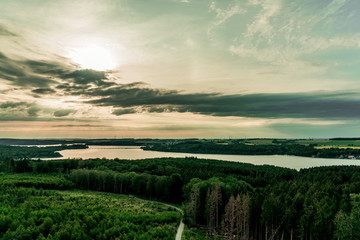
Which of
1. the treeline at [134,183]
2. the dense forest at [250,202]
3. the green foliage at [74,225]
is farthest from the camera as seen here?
the treeline at [134,183]

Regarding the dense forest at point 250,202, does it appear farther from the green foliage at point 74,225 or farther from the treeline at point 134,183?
the green foliage at point 74,225

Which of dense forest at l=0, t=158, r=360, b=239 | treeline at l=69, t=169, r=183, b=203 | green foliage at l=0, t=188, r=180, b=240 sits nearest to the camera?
green foliage at l=0, t=188, r=180, b=240

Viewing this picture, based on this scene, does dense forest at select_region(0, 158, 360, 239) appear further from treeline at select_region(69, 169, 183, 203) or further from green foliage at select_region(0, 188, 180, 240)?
green foliage at select_region(0, 188, 180, 240)

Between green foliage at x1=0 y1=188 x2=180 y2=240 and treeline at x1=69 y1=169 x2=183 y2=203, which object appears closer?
green foliage at x1=0 y1=188 x2=180 y2=240

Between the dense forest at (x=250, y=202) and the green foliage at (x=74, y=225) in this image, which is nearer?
the green foliage at (x=74, y=225)

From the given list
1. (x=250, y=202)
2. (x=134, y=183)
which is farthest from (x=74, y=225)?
(x=134, y=183)

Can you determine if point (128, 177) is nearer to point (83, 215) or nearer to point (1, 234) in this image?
point (83, 215)

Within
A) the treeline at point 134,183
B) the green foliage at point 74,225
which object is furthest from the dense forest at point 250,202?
the green foliage at point 74,225

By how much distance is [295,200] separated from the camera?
140 ft

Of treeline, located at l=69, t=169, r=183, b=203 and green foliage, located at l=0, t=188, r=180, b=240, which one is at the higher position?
green foliage, located at l=0, t=188, r=180, b=240

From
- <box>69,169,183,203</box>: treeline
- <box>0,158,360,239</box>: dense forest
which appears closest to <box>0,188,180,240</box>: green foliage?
<box>0,158,360,239</box>: dense forest

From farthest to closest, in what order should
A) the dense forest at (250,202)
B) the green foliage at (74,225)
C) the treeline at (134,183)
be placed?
the treeline at (134,183) < the dense forest at (250,202) < the green foliage at (74,225)

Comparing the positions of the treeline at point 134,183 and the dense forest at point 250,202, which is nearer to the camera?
the dense forest at point 250,202

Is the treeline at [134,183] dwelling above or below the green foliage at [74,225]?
below
